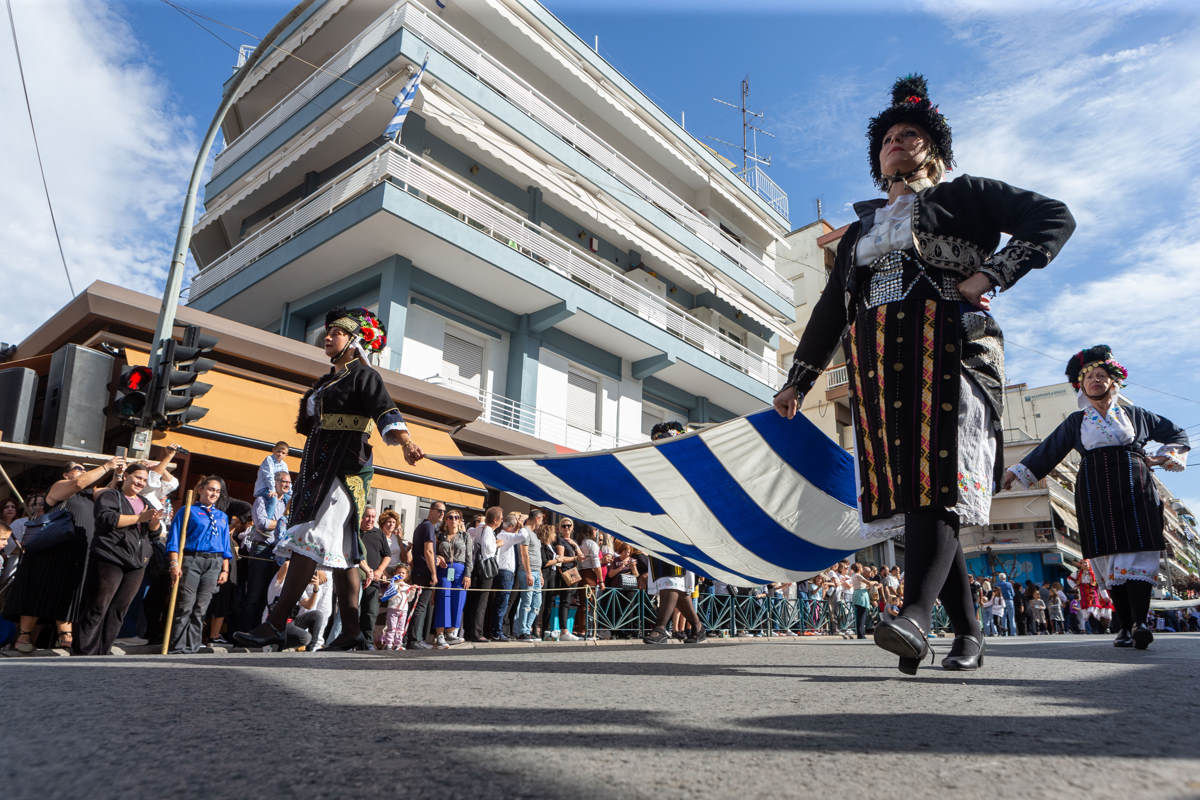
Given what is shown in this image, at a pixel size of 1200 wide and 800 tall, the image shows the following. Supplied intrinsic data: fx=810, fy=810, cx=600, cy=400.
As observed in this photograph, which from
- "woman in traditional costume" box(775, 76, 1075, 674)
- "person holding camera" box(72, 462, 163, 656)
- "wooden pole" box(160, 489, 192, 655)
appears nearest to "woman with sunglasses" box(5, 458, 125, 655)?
"person holding camera" box(72, 462, 163, 656)

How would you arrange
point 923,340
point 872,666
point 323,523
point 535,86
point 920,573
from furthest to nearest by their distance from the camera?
point 535,86 → point 323,523 → point 872,666 → point 923,340 → point 920,573

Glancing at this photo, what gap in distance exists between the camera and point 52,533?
6309mm

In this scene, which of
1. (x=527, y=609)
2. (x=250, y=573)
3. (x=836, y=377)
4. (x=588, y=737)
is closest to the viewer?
(x=588, y=737)

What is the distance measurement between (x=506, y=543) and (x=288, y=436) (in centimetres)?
449

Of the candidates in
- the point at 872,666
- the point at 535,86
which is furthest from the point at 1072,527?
the point at 872,666

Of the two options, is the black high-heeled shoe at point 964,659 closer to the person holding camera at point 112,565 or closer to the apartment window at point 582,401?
the person holding camera at point 112,565

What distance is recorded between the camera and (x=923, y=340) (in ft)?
10.3

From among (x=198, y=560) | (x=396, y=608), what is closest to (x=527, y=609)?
(x=396, y=608)

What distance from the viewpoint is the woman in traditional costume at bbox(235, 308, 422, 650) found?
13.6 ft

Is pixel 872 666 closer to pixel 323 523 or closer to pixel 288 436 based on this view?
pixel 323 523

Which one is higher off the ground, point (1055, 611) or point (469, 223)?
point (469, 223)

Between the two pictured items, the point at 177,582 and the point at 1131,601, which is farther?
the point at 177,582

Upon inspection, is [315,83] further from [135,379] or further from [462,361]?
[135,379]

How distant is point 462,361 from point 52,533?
11845 mm
